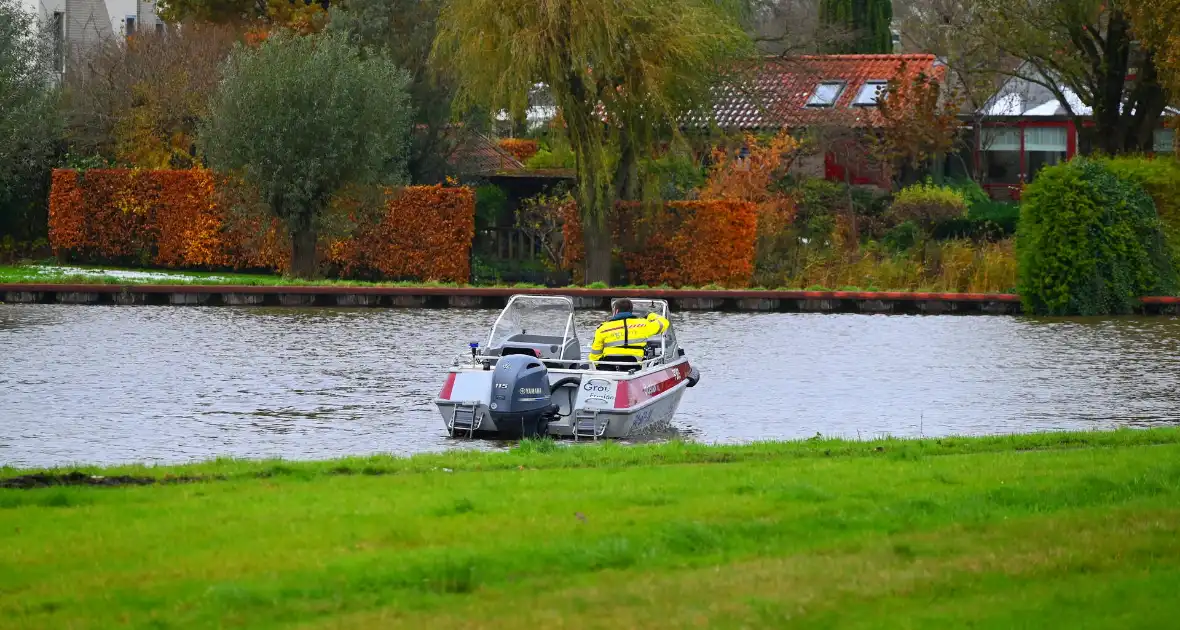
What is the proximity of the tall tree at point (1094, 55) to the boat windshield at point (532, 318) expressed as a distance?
2330cm

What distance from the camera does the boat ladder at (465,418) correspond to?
1806 cm

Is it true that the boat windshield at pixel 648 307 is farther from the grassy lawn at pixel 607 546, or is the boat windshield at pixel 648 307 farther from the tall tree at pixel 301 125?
the tall tree at pixel 301 125

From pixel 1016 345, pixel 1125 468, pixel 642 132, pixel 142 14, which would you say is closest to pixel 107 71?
pixel 642 132

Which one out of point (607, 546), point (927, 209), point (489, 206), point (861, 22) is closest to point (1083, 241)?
point (927, 209)

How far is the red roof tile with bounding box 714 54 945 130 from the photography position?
48.6 m

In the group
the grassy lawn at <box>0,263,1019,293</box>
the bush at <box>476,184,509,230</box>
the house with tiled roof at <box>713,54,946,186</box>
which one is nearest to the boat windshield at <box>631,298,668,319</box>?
the grassy lawn at <box>0,263,1019,293</box>

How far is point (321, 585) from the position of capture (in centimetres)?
836

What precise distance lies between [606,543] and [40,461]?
323 inches

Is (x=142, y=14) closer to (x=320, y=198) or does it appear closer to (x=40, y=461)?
(x=320, y=198)

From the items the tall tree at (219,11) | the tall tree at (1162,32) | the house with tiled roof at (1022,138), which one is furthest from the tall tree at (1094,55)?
the tall tree at (219,11)

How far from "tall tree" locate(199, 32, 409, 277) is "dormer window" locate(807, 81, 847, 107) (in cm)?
1673

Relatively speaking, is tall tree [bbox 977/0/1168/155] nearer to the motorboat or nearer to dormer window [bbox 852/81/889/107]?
dormer window [bbox 852/81/889/107]

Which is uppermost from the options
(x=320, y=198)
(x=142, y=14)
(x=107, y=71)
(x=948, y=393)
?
(x=142, y=14)

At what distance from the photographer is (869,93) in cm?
5300
